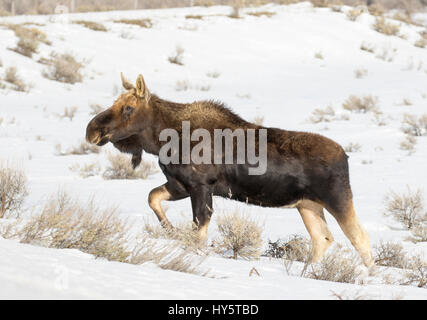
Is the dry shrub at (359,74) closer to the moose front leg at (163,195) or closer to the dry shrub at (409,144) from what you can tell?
the dry shrub at (409,144)

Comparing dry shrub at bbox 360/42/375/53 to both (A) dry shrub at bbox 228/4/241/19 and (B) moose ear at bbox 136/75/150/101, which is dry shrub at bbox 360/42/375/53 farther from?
(B) moose ear at bbox 136/75/150/101

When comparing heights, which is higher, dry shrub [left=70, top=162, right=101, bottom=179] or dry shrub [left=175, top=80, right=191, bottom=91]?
dry shrub [left=70, top=162, right=101, bottom=179]

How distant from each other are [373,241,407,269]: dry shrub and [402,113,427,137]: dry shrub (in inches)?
381

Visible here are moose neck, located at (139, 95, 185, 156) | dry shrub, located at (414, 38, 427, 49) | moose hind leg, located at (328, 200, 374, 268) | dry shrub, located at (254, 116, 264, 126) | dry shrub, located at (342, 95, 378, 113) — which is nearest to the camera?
moose hind leg, located at (328, 200, 374, 268)

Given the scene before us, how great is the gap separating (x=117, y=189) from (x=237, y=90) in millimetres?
12573

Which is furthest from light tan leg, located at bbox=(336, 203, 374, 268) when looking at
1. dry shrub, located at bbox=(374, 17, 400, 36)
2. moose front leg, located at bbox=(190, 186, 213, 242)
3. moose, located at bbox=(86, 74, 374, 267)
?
dry shrub, located at bbox=(374, 17, 400, 36)

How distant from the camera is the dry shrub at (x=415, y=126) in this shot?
16.9 meters

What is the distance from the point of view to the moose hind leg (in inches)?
267

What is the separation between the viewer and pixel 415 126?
17125 millimetres

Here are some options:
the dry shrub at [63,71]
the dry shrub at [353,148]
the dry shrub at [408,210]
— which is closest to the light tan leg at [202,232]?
the dry shrub at [408,210]

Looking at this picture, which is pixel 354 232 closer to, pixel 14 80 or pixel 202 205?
pixel 202 205
